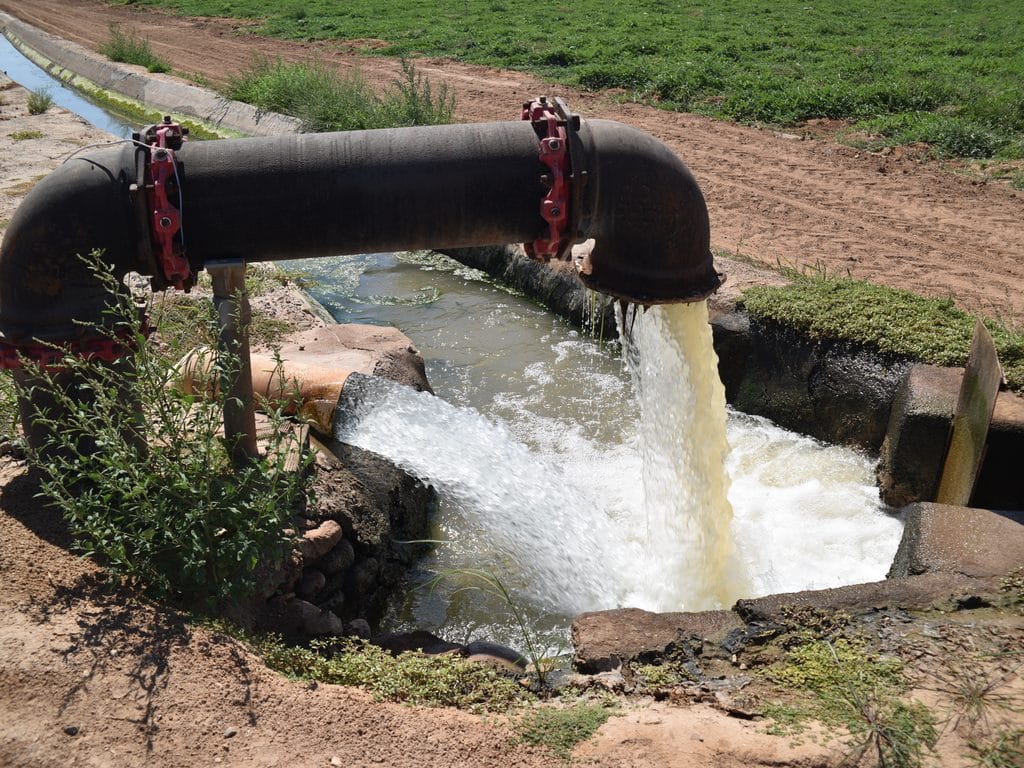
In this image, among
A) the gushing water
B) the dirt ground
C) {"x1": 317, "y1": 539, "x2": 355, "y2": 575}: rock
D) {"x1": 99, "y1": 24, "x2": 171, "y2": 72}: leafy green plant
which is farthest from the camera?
{"x1": 99, "y1": 24, "x2": 171, "y2": 72}: leafy green plant

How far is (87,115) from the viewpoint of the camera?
61.0ft

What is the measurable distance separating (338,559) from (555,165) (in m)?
2.22

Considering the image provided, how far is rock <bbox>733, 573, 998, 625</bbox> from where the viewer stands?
4.04 meters

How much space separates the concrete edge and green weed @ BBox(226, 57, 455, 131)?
28cm

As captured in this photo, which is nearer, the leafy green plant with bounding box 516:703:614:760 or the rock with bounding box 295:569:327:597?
the leafy green plant with bounding box 516:703:614:760

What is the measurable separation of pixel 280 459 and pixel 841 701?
95.9 inches

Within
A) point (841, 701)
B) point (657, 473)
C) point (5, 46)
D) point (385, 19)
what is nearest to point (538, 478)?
point (657, 473)

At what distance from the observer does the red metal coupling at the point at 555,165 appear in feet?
13.3

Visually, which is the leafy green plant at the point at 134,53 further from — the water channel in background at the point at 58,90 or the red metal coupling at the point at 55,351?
the red metal coupling at the point at 55,351

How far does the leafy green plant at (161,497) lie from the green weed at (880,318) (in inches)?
157

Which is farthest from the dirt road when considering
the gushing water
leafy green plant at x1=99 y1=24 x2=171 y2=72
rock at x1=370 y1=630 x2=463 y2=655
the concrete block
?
leafy green plant at x1=99 y1=24 x2=171 y2=72

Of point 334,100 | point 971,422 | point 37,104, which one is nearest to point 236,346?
point 971,422

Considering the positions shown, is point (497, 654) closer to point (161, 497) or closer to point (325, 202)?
point (161, 497)

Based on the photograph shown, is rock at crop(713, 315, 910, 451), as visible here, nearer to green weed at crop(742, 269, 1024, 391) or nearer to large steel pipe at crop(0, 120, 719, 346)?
green weed at crop(742, 269, 1024, 391)
